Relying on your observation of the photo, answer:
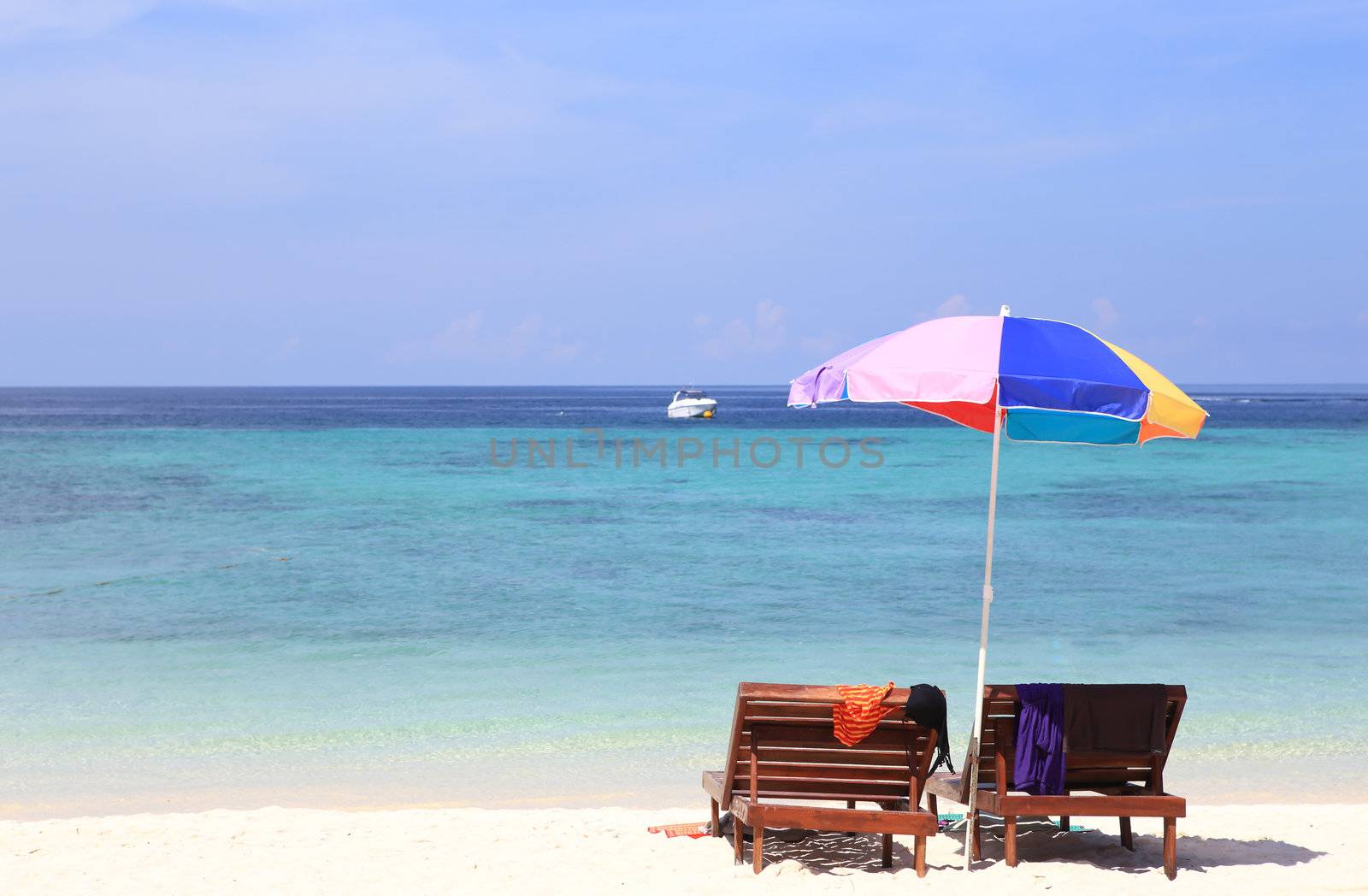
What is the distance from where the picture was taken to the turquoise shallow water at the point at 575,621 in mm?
7496

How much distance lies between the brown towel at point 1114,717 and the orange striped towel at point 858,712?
70 centimetres

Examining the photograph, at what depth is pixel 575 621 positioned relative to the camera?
12008 millimetres

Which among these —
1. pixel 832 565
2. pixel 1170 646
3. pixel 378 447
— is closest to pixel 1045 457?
pixel 378 447

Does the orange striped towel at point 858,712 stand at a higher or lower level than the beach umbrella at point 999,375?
lower

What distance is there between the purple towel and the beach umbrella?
0.56 feet

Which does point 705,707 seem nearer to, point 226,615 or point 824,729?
point 824,729

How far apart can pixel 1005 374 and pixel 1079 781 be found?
168cm

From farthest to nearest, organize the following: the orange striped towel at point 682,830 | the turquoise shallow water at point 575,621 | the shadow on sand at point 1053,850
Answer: the turquoise shallow water at point 575,621 < the orange striped towel at point 682,830 < the shadow on sand at point 1053,850

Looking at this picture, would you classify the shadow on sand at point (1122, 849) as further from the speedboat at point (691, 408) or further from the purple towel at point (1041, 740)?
the speedboat at point (691, 408)

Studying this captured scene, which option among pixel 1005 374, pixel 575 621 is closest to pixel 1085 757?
pixel 1005 374

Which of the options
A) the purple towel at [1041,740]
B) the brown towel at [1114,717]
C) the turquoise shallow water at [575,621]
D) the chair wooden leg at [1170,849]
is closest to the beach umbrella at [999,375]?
the purple towel at [1041,740]

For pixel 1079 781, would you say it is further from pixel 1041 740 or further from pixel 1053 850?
pixel 1053 850

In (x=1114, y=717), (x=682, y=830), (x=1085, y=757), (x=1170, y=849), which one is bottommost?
(x=682, y=830)

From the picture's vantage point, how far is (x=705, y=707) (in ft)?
27.9
